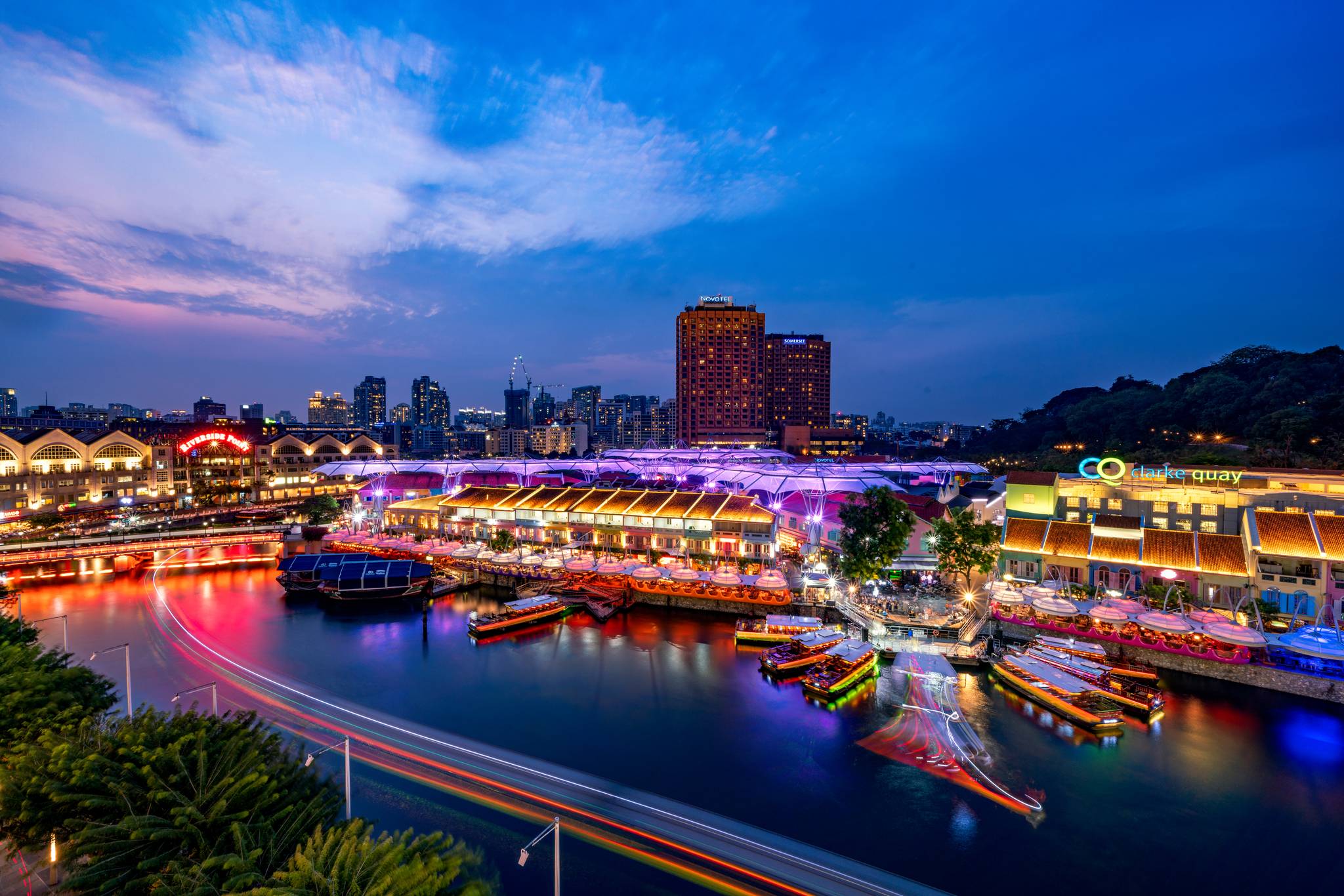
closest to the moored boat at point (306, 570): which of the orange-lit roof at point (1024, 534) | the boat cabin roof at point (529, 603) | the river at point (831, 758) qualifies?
the river at point (831, 758)

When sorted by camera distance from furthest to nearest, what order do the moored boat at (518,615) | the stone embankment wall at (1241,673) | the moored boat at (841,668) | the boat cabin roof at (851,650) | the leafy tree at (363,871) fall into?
1. the moored boat at (518,615)
2. the boat cabin roof at (851,650)
3. the moored boat at (841,668)
4. the stone embankment wall at (1241,673)
5. the leafy tree at (363,871)

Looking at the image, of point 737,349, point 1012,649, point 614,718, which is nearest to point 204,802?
point 614,718

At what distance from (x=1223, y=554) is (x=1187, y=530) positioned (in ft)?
17.3

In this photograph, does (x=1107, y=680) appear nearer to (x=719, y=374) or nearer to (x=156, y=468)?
(x=156, y=468)

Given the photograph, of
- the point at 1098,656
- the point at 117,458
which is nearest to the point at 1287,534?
the point at 1098,656

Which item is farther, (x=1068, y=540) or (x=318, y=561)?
(x=318, y=561)

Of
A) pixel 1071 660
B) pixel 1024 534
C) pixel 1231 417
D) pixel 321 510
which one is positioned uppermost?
pixel 1231 417

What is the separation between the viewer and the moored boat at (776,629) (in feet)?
98.1

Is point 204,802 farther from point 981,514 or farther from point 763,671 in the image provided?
point 981,514

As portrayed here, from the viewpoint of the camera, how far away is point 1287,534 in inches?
1085

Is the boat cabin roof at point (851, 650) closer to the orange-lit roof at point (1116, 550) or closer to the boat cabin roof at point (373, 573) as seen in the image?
the orange-lit roof at point (1116, 550)

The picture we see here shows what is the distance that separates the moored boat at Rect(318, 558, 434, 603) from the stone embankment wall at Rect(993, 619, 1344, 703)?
122 ft

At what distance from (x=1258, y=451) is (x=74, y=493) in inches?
4725

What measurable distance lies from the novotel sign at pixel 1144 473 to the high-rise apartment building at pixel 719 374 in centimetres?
11141
